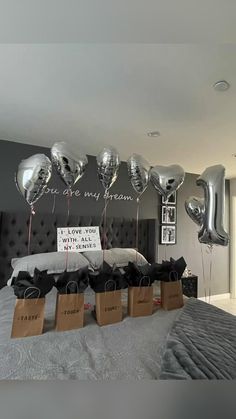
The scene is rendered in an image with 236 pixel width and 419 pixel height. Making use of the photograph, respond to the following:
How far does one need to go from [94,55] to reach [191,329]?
1.60 meters

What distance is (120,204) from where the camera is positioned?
3.36 m

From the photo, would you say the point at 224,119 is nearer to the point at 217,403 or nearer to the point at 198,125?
the point at 198,125

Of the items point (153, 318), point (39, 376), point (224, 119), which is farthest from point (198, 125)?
point (39, 376)

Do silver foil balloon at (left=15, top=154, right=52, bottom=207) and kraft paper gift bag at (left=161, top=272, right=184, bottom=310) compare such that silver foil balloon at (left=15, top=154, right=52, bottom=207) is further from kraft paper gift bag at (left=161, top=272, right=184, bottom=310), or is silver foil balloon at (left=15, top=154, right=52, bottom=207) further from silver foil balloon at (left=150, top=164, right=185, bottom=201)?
kraft paper gift bag at (left=161, top=272, right=184, bottom=310)

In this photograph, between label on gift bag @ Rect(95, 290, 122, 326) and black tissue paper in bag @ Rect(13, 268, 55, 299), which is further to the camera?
label on gift bag @ Rect(95, 290, 122, 326)

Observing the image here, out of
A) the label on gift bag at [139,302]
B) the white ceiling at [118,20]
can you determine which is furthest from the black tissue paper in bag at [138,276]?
the white ceiling at [118,20]

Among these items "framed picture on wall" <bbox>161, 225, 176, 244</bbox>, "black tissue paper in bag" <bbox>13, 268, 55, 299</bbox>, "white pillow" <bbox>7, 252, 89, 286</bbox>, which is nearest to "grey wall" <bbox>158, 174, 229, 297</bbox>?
"framed picture on wall" <bbox>161, 225, 176, 244</bbox>

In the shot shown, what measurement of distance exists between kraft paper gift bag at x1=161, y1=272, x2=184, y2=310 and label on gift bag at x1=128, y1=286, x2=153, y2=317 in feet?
0.47

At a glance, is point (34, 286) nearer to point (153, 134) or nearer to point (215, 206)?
point (215, 206)

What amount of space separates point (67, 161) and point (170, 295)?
1146 millimetres

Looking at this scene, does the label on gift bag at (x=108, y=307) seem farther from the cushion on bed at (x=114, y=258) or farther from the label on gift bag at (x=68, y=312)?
the cushion on bed at (x=114, y=258)

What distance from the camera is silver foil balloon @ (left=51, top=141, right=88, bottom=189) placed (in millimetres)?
1570

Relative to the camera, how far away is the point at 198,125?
2176 millimetres

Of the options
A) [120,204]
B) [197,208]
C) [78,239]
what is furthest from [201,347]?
[120,204]
